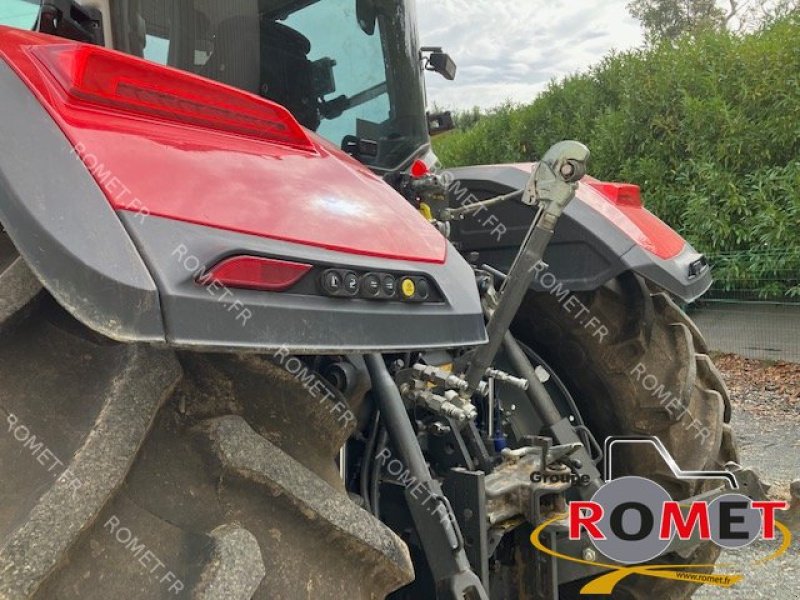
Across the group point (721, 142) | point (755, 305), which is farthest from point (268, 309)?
point (721, 142)

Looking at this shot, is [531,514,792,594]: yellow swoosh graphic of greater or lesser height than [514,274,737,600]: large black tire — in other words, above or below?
below

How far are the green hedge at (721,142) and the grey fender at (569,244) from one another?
5.44 metres

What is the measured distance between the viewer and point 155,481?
0.96 metres

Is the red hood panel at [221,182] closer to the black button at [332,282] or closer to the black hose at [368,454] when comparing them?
the black button at [332,282]

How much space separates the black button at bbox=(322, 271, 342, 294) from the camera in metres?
0.98

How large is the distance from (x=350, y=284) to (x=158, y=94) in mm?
418

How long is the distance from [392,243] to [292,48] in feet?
3.78

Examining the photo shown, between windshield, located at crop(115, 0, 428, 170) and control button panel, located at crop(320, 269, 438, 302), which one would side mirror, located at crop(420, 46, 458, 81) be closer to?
windshield, located at crop(115, 0, 428, 170)

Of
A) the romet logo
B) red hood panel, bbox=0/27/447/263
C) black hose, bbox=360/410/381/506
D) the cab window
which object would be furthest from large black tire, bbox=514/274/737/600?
the cab window

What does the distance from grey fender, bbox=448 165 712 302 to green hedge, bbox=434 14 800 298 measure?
544 centimetres

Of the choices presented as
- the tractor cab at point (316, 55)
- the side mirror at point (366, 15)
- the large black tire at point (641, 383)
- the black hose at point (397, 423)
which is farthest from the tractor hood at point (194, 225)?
the side mirror at point (366, 15)

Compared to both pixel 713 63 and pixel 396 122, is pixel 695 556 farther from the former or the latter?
pixel 713 63

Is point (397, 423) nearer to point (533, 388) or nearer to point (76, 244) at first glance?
point (533, 388)

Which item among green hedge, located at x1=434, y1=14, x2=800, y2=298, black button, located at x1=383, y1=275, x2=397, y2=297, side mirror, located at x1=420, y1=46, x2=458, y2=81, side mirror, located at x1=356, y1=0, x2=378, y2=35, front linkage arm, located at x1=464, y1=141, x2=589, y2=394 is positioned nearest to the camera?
black button, located at x1=383, y1=275, x2=397, y2=297
